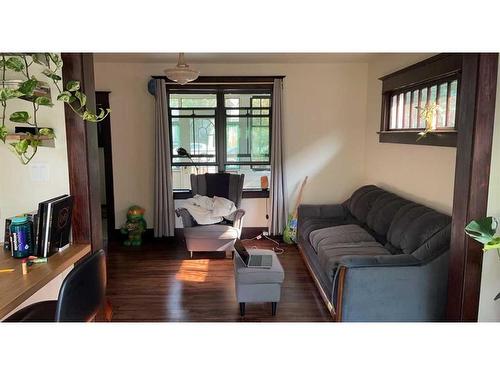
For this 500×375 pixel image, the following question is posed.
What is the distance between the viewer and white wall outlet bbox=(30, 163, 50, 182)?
2.05 metres

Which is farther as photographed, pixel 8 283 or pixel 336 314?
pixel 336 314

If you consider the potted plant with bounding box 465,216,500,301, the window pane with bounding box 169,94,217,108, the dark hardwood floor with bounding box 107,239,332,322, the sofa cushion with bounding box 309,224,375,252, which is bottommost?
the dark hardwood floor with bounding box 107,239,332,322

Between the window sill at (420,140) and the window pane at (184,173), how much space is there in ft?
7.88

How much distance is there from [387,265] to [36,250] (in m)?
2.16

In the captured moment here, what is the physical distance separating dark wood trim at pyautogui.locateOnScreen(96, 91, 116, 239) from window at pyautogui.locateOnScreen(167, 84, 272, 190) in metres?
0.87

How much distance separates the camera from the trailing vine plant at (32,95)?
5.56ft

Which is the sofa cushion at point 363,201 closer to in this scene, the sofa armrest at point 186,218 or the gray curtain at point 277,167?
the gray curtain at point 277,167

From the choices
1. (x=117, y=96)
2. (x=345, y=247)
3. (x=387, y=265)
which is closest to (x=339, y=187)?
(x=345, y=247)

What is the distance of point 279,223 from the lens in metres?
5.33

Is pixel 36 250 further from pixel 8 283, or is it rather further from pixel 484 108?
pixel 484 108

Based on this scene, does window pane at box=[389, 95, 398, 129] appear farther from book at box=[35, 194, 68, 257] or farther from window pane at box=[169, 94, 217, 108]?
book at box=[35, 194, 68, 257]

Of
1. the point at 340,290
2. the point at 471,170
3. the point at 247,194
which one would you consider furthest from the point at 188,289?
the point at 471,170

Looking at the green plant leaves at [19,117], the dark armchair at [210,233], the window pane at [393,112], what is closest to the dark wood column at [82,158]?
the green plant leaves at [19,117]

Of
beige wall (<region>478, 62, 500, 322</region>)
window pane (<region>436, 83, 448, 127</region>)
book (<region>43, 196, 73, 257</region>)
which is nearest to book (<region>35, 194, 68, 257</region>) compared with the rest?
book (<region>43, 196, 73, 257</region>)
